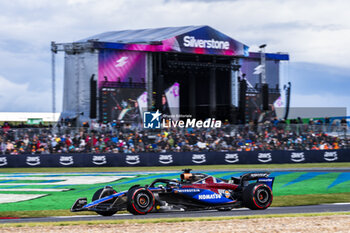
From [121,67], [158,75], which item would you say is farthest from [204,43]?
[121,67]

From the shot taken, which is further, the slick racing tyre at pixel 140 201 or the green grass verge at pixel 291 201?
the green grass verge at pixel 291 201

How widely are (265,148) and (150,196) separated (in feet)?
69.7

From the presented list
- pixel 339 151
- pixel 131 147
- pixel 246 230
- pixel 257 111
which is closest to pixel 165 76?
pixel 257 111

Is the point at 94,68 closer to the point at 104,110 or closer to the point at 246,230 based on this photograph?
the point at 104,110

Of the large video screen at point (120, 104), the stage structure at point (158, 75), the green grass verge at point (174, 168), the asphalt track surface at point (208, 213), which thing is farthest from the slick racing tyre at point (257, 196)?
the large video screen at point (120, 104)

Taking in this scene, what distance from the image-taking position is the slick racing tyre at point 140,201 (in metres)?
10.8

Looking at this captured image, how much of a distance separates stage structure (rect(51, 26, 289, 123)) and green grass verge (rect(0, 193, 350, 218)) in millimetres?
21496

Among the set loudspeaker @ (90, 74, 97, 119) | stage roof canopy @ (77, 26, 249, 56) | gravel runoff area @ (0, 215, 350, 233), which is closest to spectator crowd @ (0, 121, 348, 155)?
loudspeaker @ (90, 74, 97, 119)

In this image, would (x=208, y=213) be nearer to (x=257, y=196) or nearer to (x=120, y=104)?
(x=257, y=196)

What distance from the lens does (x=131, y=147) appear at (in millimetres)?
30438

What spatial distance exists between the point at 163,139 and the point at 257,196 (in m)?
19.0

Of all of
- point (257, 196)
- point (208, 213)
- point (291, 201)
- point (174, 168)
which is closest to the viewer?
point (208, 213)

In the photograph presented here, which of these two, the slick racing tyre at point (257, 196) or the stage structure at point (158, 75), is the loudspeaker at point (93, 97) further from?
the slick racing tyre at point (257, 196)

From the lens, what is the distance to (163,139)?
30594 millimetres
